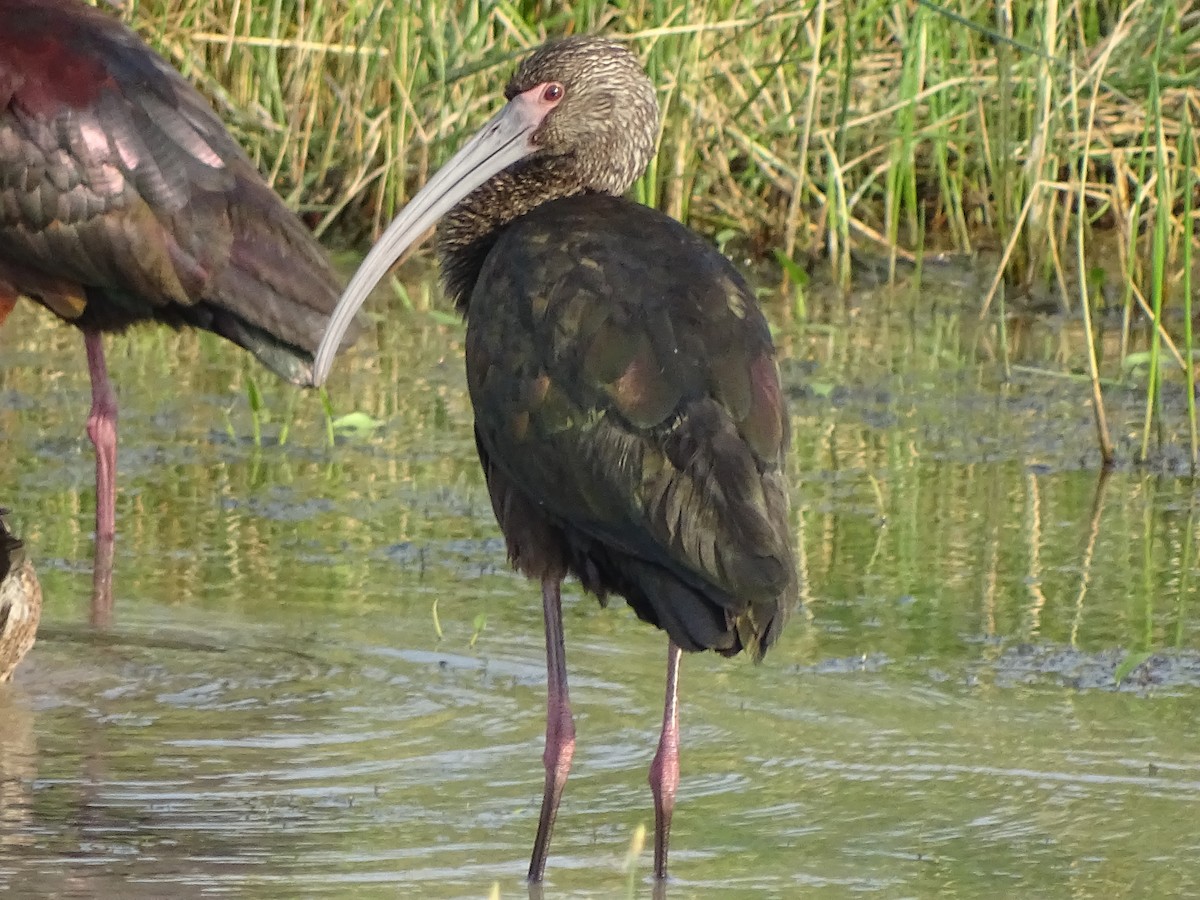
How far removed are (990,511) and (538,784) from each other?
8.49 feet

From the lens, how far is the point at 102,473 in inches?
256

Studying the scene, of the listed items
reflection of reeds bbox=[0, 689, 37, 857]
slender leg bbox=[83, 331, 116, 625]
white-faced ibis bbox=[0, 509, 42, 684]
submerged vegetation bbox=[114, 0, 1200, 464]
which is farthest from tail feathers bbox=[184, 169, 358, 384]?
submerged vegetation bbox=[114, 0, 1200, 464]

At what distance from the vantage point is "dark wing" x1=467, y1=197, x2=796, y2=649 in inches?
152

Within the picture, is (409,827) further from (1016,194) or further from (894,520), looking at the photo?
(1016,194)

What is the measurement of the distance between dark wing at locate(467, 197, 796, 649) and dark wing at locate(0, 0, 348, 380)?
2154 mm

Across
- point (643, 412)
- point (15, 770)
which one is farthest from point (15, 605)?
point (643, 412)

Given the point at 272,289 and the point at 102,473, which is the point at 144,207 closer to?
the point at 272,289

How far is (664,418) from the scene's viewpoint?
3.97m

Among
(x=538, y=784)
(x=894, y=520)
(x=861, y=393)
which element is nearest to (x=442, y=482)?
(x=894, y=520)

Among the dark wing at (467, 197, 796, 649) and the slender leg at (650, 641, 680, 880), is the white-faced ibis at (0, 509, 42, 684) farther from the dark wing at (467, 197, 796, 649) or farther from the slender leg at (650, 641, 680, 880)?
the slender leg at (650, 641, 680, 880)

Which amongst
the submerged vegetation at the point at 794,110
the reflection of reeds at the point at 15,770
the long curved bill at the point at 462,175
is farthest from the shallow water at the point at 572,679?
the submerged vegetation at the point at 794,110

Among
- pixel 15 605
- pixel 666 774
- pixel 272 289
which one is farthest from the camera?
pixel 272 289

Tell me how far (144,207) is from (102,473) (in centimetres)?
70

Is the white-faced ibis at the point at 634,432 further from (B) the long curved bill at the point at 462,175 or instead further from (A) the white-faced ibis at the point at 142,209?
(A) the white-faced ibis at the point at 142,209
